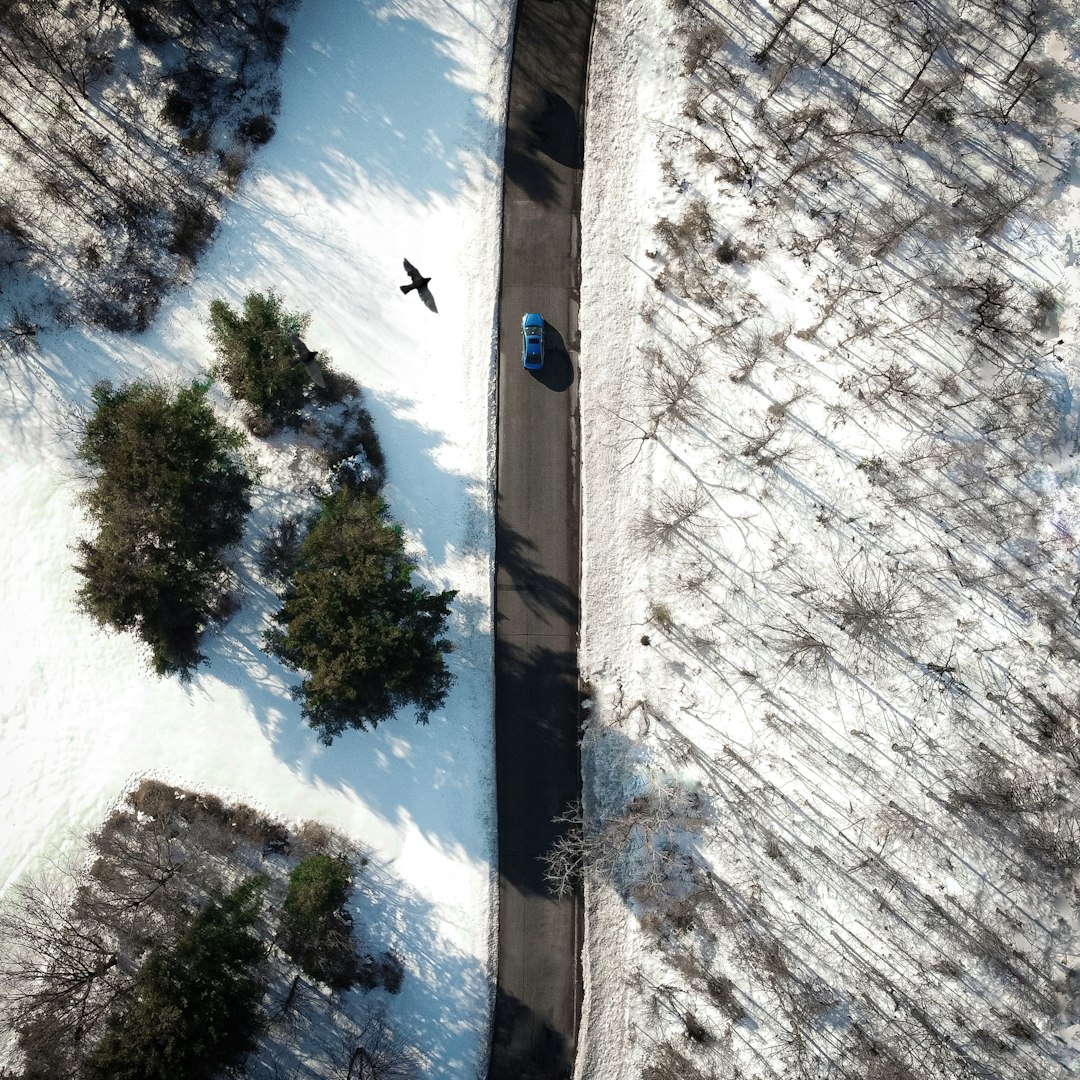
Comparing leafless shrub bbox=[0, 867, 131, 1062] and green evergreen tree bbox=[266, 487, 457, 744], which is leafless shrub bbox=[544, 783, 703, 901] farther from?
leafless shrub bbox=[0, 867, 131, 1062]

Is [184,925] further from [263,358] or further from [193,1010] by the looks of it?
[263,358]

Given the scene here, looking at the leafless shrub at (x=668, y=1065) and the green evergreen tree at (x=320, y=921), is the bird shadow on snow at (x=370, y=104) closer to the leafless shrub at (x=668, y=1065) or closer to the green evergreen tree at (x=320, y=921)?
the green evergreen tree at (x=320, y=921)

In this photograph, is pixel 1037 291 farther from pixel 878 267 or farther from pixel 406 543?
pixel 406 543

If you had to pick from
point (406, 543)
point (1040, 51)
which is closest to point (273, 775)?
point (406, 543)

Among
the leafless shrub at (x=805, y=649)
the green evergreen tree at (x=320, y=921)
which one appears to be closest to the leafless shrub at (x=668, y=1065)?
the green evergreen tree at (x=320, y=921)

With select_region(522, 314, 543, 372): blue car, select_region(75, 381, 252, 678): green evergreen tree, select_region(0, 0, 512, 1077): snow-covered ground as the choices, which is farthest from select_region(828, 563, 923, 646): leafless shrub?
select_region(75, 381, 252, 678): green evergreen tree

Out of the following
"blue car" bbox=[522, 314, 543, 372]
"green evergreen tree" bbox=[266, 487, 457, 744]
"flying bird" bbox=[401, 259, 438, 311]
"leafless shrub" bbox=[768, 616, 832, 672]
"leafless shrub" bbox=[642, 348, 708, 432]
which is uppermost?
"leafless shrub" bbox=[642, 348, 708, 432]
